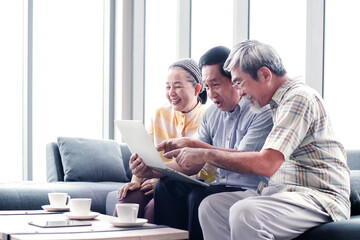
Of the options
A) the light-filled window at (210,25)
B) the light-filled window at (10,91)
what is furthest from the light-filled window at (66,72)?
the light-filled window at (210,25)

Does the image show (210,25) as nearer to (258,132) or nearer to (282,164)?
(258,132)

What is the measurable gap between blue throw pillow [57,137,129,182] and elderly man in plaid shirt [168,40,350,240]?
6.92 ft

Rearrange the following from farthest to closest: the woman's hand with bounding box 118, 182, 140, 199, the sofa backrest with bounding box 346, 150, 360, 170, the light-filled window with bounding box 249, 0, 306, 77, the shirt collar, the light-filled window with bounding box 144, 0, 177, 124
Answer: the light-filled window with bounding box 144, 0, 177, 124 → the light-filled window with bounding box 249, 0, 306, 77 → the sofa backrest with bounding box 346, 150, 360, 170 → the woman's hand with bounding box 118, 182, 140, 199 → the shirt collar

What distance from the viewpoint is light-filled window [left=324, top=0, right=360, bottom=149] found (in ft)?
11.3

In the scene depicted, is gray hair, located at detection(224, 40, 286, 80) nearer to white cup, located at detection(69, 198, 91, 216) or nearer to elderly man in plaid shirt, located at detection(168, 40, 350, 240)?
elderly man in plaid shirt, located at detection(168, 40, 350, 240)

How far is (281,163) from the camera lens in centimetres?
194

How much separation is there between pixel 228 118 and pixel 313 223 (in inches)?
28.5

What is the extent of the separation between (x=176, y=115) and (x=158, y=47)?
9.28 feet

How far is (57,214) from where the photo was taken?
2.35 metres

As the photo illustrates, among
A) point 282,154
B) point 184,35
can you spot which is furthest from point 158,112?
point 184,35

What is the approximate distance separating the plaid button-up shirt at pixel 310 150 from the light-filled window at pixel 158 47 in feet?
11.1

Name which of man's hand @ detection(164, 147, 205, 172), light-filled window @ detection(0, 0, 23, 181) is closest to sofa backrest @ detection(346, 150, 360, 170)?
man's hand @ detection(164, 147, 205, 172)

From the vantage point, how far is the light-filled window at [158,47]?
5395mm

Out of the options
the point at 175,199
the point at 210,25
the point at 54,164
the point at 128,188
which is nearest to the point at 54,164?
the point at 54,164
